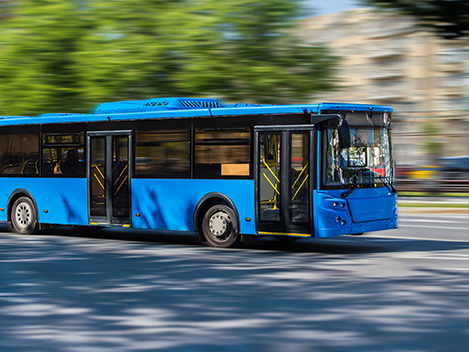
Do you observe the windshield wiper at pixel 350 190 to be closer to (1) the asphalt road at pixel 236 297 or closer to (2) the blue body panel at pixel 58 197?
(1) the asphalt road at pixel 236 297

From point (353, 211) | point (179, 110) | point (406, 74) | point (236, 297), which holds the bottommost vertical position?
point (236, 297)

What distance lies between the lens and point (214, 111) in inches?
520

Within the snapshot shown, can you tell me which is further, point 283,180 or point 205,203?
point 205,203

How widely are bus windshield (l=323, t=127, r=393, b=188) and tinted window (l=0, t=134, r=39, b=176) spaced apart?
707cm

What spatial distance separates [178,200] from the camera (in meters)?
13.7

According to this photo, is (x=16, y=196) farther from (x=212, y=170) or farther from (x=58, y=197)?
(x=212, y=170)

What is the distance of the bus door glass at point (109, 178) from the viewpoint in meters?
14.5

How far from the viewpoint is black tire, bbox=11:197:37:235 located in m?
16.1

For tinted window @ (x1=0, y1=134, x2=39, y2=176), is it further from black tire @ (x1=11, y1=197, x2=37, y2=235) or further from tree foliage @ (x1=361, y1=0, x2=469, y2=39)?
tree foliage @ (x1=361, y1=0, x2=469, y2=39)

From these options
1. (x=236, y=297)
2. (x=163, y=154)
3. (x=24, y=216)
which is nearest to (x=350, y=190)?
(x=163, y=154)

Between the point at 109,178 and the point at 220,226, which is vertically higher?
the point at 109,178

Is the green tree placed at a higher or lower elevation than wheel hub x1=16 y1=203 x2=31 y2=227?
higher

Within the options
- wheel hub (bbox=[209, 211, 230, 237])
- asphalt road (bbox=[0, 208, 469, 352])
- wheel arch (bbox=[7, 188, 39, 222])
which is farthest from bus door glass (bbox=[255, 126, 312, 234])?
wheel arch (bbox=[7, 188, 39, 222])

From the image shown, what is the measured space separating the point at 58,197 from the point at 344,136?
678 cm
